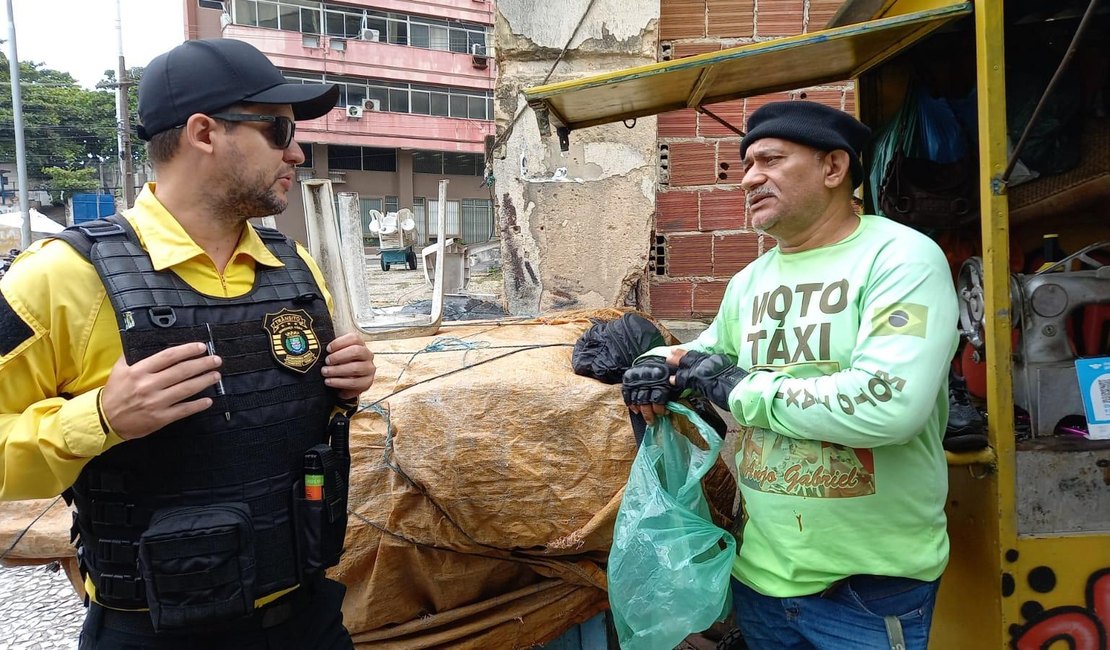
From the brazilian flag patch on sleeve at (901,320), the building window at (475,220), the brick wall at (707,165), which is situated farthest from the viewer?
the building window at (475,220)

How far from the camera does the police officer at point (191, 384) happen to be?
1.27 m

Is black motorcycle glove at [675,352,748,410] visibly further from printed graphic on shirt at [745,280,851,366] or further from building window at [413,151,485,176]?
building window at [413,151,485,176]

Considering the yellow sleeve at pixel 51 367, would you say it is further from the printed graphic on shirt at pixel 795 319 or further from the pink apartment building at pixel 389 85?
the pink apartment building at pixel 389 85

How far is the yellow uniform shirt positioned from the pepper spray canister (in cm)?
37

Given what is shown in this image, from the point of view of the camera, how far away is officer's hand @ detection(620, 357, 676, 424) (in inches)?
70.6

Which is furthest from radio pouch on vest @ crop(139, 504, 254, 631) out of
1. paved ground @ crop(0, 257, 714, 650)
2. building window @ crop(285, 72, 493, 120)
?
building window @ crop(285, 72, 493, 120)

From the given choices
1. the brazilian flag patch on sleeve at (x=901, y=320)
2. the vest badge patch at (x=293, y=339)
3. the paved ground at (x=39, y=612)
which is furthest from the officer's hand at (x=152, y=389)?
the paved ground at (x=39, y=612)

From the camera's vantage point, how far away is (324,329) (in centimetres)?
161

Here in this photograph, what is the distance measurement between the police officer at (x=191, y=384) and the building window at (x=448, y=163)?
27608 millimetres

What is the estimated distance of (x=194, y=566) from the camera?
1301mm

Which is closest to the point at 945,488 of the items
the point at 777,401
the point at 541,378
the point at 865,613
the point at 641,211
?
the point at 865,613

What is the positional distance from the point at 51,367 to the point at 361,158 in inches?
1091

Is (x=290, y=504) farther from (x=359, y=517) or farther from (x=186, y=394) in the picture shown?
(x=359, y=517)

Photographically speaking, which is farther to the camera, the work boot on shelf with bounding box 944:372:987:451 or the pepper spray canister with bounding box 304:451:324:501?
the work boot on shelf with bounding box 944:372:987:451
